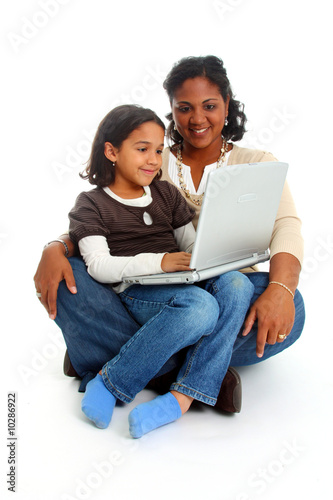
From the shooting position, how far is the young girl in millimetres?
1674

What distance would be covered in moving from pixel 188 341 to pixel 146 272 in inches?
10.4

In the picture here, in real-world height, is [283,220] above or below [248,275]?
above

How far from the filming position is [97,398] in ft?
5.49

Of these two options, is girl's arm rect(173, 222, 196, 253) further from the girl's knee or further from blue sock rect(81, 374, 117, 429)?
blue sock rect(81, 374, 117, 429)

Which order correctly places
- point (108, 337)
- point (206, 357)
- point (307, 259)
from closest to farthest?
1. point (206, 357)
2. point (108, 337)
3. point (307, 259)

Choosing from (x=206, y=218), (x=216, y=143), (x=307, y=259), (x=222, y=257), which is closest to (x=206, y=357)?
(x=222, y=257)

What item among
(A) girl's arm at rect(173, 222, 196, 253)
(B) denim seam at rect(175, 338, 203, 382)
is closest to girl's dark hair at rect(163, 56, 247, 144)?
(A) girl's arm at rect(173, 222, 196, 253)

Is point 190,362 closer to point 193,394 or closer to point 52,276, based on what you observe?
point 193,394

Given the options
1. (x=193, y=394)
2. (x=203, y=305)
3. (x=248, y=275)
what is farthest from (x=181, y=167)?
(x=193, y=394)

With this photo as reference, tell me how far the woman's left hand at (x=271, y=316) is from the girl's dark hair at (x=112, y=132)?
74 cm

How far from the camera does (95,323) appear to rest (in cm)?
188

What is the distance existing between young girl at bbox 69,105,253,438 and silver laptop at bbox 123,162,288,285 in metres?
0.05

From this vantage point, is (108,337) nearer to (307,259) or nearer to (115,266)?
(115,266)

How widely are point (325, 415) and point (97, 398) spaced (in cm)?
77
